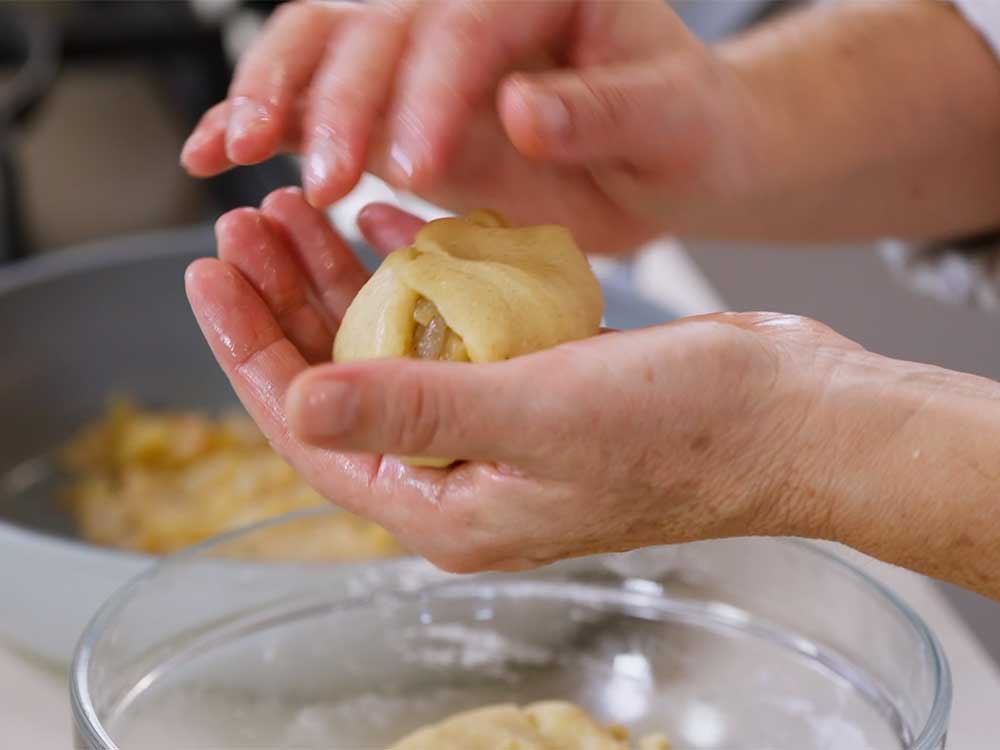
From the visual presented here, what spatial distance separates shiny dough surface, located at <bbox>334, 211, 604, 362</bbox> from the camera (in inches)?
28.3

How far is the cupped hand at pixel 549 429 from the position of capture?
1.77 feet

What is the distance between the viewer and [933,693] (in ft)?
2.27

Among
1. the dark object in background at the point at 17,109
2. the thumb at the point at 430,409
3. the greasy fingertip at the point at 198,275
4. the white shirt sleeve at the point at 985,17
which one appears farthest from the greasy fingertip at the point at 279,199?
the dark object in background at the point at 17,109

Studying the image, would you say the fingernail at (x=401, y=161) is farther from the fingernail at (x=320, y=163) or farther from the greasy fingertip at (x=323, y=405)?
the greasy fingertip at (x=323, y=405)

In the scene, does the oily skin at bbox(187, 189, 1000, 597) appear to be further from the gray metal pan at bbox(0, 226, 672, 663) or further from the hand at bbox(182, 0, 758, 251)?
the gray metal pan at bbox(0, 226, 672, 663)

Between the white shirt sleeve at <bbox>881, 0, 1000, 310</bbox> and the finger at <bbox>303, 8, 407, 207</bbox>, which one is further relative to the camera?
the white shirt sleeve at <bbox>881, 0, 1000, 310</bbox>

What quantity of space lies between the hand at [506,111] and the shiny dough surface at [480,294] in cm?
5

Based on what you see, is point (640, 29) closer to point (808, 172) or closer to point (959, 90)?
point (808, 172)

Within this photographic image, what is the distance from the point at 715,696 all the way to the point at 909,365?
28 cm

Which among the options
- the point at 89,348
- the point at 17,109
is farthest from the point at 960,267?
the point at 17,109

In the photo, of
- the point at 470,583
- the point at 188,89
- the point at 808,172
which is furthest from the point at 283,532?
the point at 188,89

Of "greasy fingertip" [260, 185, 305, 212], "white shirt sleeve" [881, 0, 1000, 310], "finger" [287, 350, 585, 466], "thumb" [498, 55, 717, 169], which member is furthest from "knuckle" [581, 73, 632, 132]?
"white shirt sleeve" [881, 0, 1000, 310]

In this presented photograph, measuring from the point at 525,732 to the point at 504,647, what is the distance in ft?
0.40

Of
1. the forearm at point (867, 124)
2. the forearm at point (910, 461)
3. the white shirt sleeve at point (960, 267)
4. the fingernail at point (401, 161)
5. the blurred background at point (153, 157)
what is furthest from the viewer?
the blurred background at point (153, 157)
